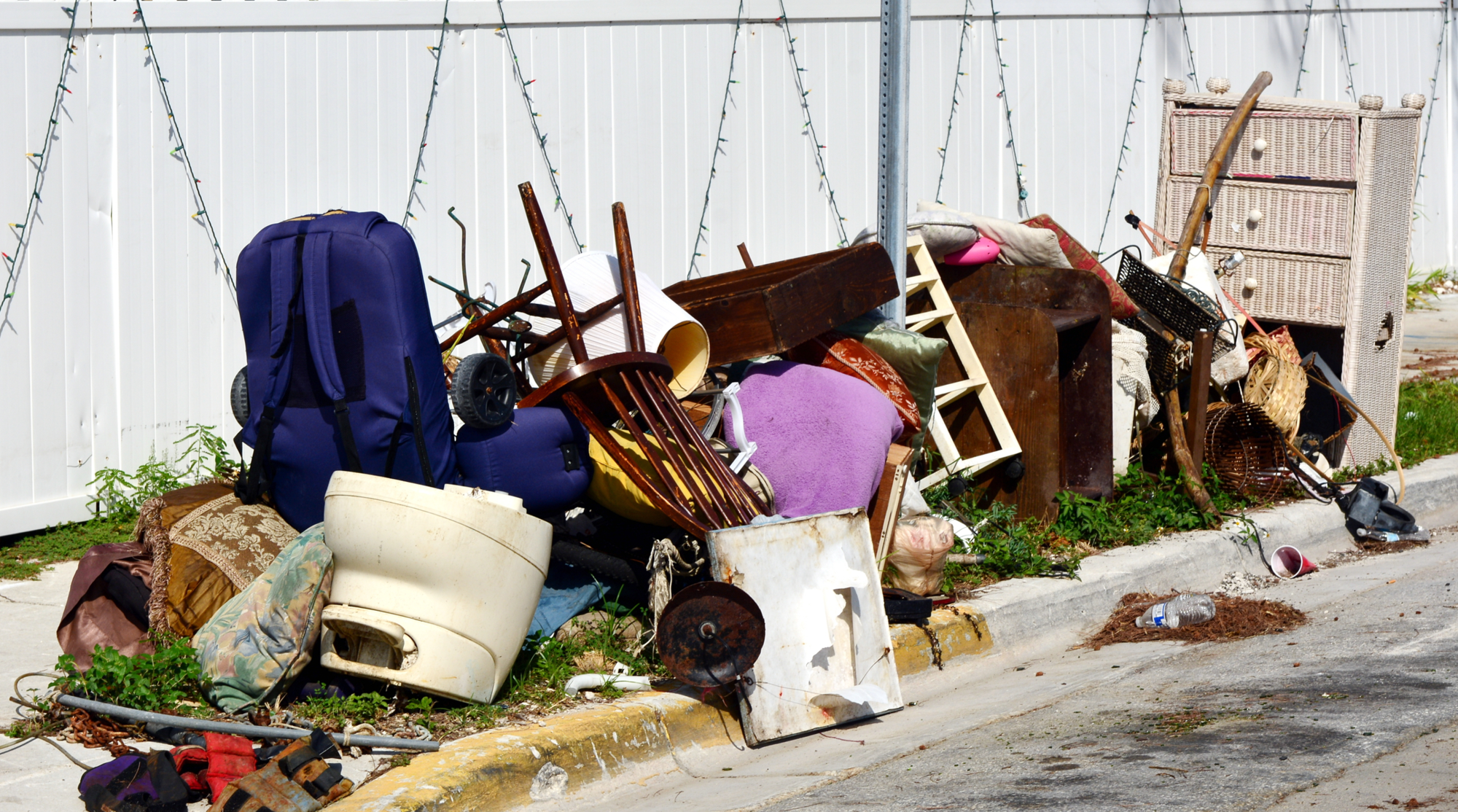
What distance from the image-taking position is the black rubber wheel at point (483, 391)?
4.10m

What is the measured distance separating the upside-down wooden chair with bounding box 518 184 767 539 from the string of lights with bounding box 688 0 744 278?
2.66 metres

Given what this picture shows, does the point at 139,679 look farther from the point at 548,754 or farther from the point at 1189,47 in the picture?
the point at 1189,47

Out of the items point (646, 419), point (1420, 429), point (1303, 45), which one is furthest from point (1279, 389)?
point (1303, 45)

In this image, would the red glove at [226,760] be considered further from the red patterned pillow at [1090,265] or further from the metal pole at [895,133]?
the red patterned pillow at [1090,265]

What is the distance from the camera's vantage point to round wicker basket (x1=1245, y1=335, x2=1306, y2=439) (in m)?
6.62

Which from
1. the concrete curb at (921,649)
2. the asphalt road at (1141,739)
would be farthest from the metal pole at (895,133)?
the asphalt road at (1141,739)

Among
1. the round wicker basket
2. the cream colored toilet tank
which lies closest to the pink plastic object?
the round wicker basket

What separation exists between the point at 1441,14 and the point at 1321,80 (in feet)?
9.20

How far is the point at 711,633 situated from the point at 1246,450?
3.73m

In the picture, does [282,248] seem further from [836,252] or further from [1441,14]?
[1441,14]

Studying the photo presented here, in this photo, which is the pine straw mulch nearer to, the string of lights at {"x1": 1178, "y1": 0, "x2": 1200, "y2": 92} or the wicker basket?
the wicker basket

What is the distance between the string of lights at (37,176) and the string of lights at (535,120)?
183 cm

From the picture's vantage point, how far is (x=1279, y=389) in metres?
6.66

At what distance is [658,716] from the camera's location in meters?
3.85
